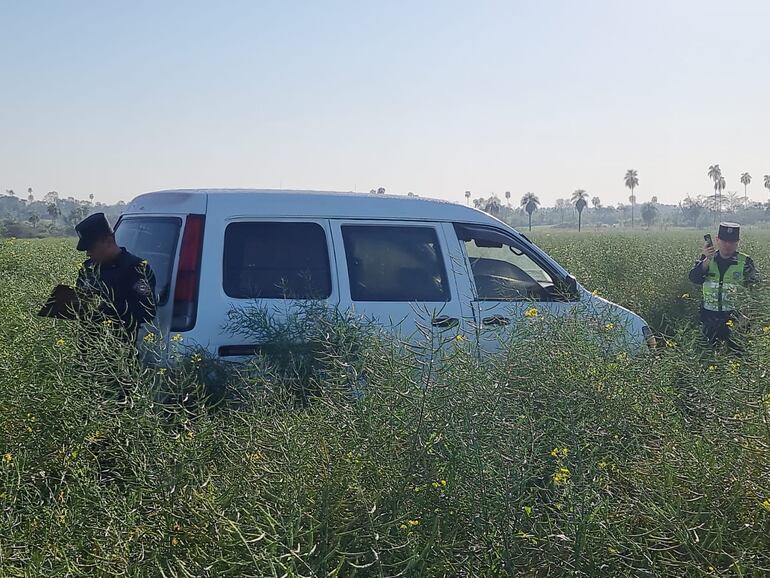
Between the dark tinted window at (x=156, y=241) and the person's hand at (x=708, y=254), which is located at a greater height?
the dark tinted window at (x=156, y=241)

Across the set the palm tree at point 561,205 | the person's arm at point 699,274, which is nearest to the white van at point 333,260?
the person's arm at point 699,274

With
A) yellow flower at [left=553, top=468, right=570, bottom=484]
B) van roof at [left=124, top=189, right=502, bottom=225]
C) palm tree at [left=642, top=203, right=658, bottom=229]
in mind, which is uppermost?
palm tree at [left=642, top=203, right=658, bottom=229]

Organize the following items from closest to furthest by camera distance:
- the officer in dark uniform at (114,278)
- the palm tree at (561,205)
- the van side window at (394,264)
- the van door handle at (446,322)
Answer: the van door handle at (446,322) → the officer in dark uniform at (114,278) → the van side window at (394,264) → the palm tree at (561,205)

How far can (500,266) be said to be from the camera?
5.21 m

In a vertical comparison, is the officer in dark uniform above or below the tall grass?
above

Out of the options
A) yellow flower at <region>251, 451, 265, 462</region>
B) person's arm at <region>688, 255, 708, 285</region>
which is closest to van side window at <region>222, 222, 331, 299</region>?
yellow flower at <region>251, 451, 265, 462</region>

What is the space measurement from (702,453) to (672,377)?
0.67 meters

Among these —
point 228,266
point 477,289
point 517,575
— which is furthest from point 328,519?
point 477,289

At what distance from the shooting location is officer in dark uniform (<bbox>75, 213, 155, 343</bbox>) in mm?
4156

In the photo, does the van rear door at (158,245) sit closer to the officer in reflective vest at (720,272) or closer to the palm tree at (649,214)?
the officer in reflective vest at (720,272)

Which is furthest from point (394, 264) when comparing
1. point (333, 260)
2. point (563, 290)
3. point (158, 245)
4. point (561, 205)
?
point (561, 205)

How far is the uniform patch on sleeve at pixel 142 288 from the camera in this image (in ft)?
13.7

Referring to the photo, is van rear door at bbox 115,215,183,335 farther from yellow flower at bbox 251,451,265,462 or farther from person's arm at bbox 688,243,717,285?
person's arm at bbox 688,243,717,285

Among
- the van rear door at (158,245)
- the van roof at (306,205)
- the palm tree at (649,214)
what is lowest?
the van rear door at (158,245)
